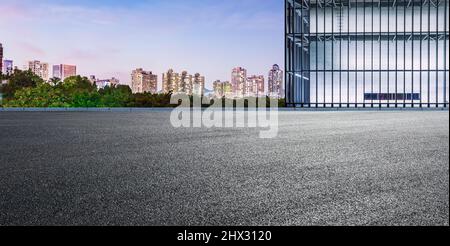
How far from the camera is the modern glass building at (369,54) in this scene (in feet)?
156

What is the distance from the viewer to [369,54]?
47.9 meters

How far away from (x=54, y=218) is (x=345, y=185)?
3.60 m

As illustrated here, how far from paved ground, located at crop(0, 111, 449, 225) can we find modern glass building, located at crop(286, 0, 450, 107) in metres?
36.3

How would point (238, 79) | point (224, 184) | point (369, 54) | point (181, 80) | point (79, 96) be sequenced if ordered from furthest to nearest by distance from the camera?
1. point (238, 79)
2. point (181, 80)
3. point (79, 96)
4. point (369, 54)
5. point (224, 184)

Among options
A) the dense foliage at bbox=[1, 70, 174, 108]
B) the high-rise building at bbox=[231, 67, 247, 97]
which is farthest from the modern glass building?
the high-rise building at bbox=[231, 67, 247, 97]

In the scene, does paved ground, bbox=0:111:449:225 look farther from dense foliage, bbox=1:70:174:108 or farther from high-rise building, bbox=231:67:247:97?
high-rise building, bbox=231:67:247:97

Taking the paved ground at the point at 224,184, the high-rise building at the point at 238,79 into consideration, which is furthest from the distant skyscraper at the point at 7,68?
the paved ground at the point at 224,184

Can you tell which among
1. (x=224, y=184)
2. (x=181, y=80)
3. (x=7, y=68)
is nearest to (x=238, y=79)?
(x=181, y=80)

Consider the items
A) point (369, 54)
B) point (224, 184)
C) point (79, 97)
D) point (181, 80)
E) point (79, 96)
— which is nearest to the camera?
point (224, 184)

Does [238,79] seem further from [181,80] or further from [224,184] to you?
[224,184]

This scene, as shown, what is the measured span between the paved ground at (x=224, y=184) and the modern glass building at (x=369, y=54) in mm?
36317

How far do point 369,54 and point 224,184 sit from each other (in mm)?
43495

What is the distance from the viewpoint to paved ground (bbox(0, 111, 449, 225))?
514 cm
